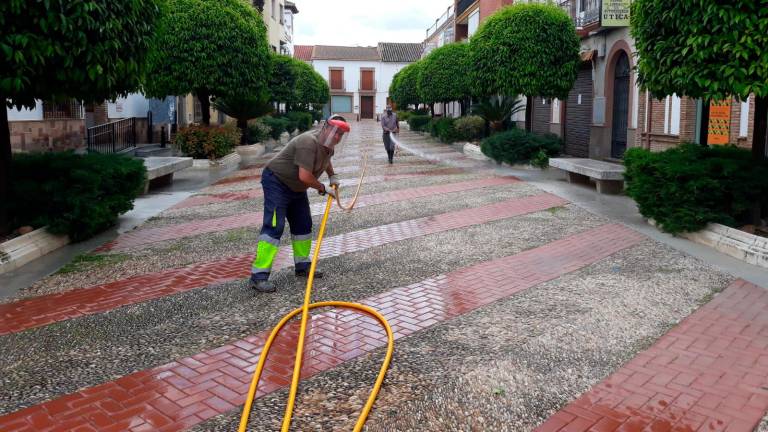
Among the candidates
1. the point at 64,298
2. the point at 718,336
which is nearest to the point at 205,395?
the point at 64,298

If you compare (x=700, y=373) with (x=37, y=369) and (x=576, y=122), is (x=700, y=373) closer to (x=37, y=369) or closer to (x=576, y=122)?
(x=37, y=369)

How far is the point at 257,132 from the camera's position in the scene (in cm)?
2400

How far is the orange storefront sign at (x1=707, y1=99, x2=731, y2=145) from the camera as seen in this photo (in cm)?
1313

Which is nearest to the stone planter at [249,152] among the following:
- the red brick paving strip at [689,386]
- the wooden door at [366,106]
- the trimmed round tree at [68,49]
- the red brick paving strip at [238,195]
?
the red brick paving strip at [238,195]

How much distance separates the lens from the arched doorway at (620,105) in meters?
18.6

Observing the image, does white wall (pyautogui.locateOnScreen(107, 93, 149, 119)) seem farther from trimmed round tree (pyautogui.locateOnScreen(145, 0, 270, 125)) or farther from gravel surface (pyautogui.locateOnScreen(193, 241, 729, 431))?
gravel surface (pyautogui.locateOnScreen(193, 241, 729, 431))

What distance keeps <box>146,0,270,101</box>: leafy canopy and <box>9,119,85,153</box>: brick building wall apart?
2.84 metres

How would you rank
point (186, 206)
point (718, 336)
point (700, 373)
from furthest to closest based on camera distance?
point (186, 206) < point (718, 336) < point (700, 373)

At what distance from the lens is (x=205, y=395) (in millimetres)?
3941

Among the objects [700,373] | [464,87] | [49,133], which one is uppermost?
[464,87]

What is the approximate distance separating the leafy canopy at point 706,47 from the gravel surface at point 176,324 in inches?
101

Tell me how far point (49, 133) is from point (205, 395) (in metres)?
15.6

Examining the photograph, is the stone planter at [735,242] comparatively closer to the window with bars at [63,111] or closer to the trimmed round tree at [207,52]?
the trimmed round tree at [207,52]

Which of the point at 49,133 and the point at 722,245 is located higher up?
the point at 49,133
